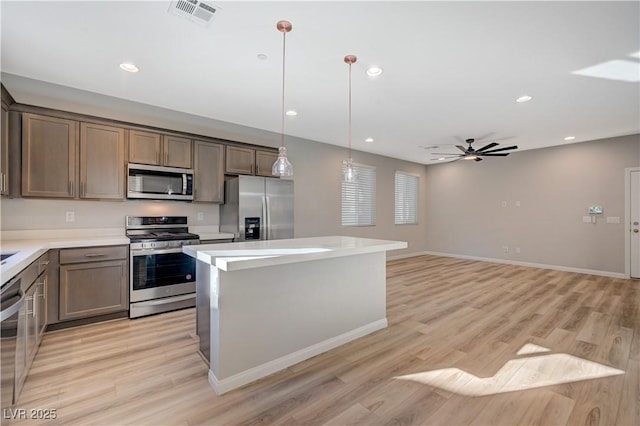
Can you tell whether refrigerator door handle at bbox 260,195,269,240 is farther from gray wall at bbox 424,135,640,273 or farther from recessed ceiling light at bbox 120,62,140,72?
gray wall at bbox 424,135,640,273

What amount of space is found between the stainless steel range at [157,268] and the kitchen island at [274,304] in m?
1.24

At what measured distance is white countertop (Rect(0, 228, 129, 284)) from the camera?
225cm

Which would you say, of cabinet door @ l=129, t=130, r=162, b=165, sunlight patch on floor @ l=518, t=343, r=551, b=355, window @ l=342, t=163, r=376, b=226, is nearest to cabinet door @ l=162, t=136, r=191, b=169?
cabinet door @ l=129, t=130, r=162, b=165

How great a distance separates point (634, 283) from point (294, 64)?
22.5 ft

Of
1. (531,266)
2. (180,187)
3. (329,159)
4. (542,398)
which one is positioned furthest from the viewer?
(531,266)

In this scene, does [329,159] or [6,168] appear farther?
[329,159]

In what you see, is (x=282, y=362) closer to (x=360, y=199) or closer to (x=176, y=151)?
(x=176, y=151)

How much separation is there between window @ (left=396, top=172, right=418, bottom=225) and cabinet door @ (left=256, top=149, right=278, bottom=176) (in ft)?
13.5

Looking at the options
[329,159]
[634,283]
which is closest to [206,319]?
[329,159]

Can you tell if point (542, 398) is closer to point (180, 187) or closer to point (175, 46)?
point (175, 46)

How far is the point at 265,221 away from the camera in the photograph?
443 centimetres

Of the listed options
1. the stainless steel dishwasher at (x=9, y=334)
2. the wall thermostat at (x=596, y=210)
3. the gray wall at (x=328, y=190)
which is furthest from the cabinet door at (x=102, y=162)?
the wall thermostat at (x=596, y=210)

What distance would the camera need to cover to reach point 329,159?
617 centimetres

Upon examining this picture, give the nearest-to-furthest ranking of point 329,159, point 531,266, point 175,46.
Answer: point 175,46 → point 329,159 → point 531,266
